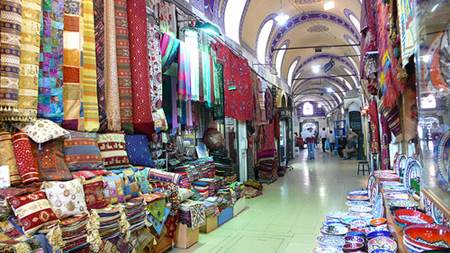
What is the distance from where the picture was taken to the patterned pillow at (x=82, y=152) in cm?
291

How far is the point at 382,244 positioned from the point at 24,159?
253 centimetres

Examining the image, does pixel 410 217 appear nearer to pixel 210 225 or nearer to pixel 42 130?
pixel 42 130

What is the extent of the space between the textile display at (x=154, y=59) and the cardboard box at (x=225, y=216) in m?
2.10

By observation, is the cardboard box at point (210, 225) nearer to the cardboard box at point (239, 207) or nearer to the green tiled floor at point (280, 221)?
the green tiled floor at point (280, 221)

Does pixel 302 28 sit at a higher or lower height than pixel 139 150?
higher

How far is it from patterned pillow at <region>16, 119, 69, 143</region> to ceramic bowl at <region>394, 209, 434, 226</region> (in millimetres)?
2504

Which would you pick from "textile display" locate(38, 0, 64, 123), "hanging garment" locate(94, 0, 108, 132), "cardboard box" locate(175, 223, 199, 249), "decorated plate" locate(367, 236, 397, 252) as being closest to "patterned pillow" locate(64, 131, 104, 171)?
"textile display" locate(38, 0, 64, 123)

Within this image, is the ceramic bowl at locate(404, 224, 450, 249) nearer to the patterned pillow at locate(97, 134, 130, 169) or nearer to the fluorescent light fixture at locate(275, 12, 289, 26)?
the patterned pillow at locate(97, 134, 130, 169)

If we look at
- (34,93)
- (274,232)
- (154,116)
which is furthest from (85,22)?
(274,232)

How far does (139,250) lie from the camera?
3.32 m

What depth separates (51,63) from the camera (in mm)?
2873

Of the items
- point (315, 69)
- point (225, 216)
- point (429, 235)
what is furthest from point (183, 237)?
point (315, 69)

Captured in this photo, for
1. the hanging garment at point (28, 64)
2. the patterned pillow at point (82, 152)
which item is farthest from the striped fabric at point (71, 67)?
the hanging garment at point (28, 64)

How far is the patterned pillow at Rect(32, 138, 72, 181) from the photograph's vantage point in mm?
2645
